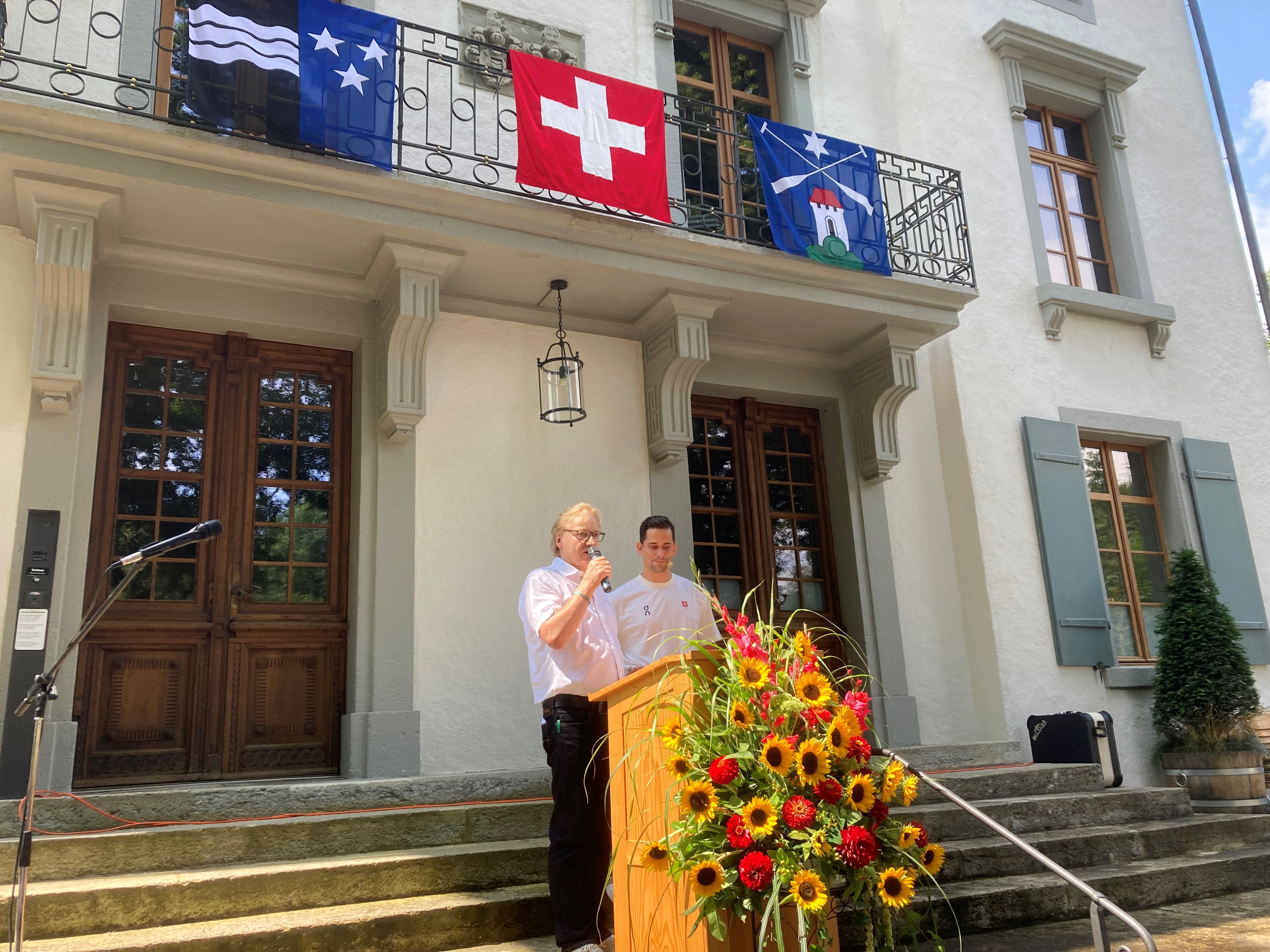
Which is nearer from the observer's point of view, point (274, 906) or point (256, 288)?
point (274, 906)

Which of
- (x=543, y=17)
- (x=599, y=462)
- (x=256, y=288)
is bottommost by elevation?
(x=599, y=462)

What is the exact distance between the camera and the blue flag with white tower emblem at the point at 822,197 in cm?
720

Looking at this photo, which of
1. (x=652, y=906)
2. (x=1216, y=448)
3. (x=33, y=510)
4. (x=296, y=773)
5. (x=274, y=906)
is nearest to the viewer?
(x=652, y=906)

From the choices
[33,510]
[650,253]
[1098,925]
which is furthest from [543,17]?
[1098,925]

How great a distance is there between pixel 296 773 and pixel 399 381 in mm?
2447

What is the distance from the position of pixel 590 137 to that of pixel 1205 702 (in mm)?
6006

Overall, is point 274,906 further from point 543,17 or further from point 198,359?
point 543,17

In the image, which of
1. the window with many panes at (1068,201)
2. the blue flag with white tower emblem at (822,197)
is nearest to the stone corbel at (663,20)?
the blue flag with white tower emblem at (822,197)

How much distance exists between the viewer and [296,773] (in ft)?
20.2

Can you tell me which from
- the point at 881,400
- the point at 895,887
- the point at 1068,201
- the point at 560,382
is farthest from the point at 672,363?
the point at 1068,201

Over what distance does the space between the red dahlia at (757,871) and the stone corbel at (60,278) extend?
462 cm

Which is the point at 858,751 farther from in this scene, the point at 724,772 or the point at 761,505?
the point at 761,505

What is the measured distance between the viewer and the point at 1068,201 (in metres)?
9.83

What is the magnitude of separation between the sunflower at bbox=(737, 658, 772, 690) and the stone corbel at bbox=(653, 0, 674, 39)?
6.52 m
